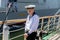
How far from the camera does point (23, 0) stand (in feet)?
60.6

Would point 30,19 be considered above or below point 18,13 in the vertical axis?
above

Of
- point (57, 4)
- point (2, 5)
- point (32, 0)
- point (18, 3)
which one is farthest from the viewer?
point (57, 4)

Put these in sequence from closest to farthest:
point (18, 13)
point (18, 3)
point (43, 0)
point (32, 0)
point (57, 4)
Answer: point (18, 13), point (18, 3), point (32, 0), point (43, 0), point (57, 4)

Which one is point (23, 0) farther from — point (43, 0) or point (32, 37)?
point (32, 37)

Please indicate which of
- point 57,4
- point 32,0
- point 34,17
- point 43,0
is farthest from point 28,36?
point 57,4

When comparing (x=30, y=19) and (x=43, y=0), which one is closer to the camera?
(x=30, y=19)

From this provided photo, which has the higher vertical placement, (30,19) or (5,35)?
(30,19)

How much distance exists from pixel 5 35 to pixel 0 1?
12.8m

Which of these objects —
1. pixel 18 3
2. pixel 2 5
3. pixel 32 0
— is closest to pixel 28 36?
pixel 2 5

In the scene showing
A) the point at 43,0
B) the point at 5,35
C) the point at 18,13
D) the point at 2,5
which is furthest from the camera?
the point at 43,0

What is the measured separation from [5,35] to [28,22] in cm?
47

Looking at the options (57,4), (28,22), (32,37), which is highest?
(28,22)

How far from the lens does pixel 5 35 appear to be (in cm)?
421

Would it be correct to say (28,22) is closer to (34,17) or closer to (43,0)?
(34,17)
